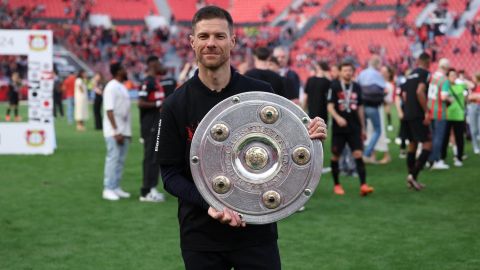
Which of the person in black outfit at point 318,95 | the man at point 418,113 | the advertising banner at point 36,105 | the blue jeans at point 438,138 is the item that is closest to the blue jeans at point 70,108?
the advertising banner at point 36,105

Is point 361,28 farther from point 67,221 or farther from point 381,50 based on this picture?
point 67,221

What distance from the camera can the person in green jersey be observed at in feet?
46.7

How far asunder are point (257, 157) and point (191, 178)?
49cm

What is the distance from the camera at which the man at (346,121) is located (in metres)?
10.9

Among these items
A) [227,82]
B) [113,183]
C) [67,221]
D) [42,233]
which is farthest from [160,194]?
[227,82]

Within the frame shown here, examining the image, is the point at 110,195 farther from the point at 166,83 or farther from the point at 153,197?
the point at 166,83

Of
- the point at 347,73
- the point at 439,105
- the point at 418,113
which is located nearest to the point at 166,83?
the point at 347,73

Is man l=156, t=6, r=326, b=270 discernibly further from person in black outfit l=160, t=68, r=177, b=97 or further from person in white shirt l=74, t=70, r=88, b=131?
person in white shirt l=74, t=70, r=88, b=131

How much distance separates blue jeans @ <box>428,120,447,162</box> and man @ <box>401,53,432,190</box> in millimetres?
2263

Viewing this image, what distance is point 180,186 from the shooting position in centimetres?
350

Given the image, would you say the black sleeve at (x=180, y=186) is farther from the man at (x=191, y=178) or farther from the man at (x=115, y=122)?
the man at (x=115, y=122)

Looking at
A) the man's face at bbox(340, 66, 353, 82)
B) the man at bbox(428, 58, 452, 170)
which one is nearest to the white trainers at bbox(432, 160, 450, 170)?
the man at bbox(428, 58, 452, 170)

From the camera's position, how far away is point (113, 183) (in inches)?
425

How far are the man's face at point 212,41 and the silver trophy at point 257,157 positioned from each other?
0.27 meters
